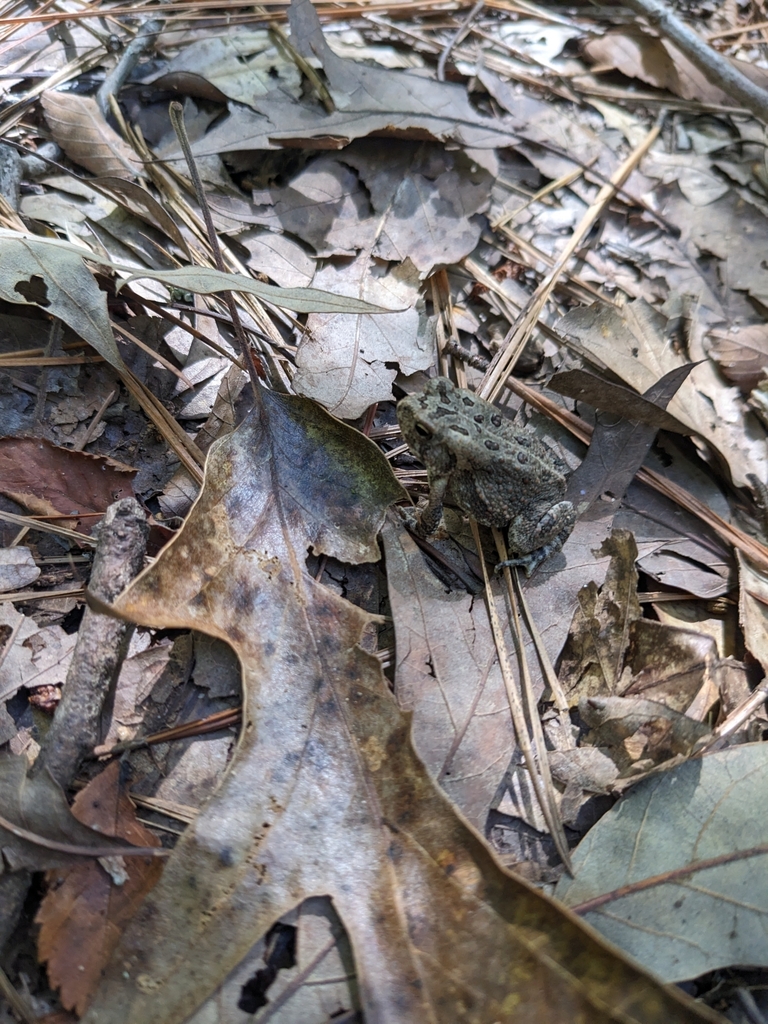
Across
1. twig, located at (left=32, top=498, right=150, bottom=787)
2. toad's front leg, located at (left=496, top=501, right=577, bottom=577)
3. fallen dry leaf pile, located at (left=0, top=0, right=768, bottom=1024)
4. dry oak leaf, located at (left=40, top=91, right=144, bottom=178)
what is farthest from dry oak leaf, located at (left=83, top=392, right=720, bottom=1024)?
dry oak leaf, located at (left=40, top=91, right=144, bottom=178)

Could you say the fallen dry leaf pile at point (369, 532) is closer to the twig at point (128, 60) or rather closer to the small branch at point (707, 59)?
the twig at point (128, 60)

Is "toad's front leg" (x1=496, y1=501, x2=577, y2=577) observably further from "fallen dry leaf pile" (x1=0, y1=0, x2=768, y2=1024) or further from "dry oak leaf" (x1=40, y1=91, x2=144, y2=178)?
"dry oak leaf" (x1=40, y1=91, x2=144, y2=178)

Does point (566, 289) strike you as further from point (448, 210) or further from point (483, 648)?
point (483, 648)

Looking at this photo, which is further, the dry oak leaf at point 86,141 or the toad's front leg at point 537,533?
the dry oak leaf at point 86,141

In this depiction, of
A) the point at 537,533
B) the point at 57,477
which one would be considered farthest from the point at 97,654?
the point at 537,533

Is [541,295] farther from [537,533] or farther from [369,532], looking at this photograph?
[369,532]

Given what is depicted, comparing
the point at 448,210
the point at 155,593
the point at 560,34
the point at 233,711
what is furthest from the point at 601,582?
the point at 560,34

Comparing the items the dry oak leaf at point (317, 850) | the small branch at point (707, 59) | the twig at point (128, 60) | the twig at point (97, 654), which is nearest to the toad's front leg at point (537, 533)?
the dry oak leaf at point (317, 850)
